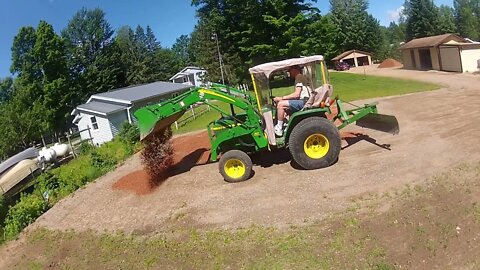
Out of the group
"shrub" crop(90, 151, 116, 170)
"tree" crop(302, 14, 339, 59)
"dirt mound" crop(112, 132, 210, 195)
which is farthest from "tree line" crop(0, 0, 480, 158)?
"dirt mound" crop(112, 132, 210, 195)

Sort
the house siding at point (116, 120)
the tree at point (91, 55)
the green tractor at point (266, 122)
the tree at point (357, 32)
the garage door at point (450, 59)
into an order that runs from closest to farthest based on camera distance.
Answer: the green tractor at point (266, 122)
the house siding at point (116, 120)
the garage door at point (450, 59)
the tree at point (91, 55)
the tree at point (357, 32)

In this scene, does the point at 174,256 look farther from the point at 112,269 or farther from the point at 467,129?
the point at 467,129

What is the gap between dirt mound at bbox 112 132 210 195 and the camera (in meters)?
10.6

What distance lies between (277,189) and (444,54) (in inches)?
1191

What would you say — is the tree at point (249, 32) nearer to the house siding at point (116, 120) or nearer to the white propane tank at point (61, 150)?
the house siding at point (116, 120)

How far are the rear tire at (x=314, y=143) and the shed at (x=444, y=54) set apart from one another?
82.9 feet

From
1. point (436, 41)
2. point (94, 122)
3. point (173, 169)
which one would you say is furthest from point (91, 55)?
point (173, 169)

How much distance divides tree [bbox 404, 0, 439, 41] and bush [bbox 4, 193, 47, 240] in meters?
57.1


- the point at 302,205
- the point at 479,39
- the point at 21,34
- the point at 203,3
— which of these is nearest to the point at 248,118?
the point at 302,205

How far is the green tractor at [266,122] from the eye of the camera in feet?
30.5

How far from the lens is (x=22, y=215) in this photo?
32.7ft

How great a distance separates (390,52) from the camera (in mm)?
60812

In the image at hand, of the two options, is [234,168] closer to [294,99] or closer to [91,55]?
[294,99]

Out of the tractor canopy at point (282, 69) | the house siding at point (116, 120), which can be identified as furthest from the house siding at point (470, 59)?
the house siding at point (116, 120)
